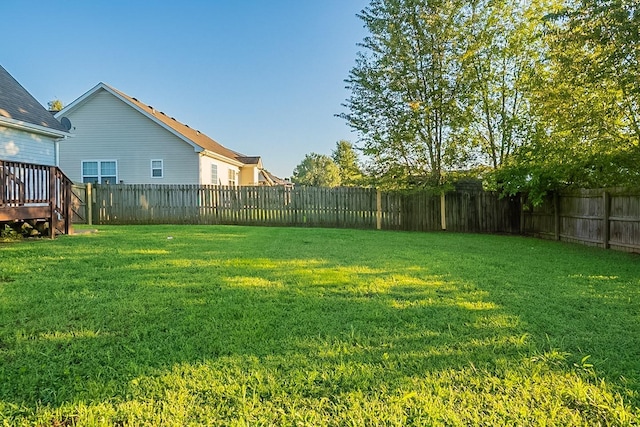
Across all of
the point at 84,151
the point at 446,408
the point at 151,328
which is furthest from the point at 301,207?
the point at 446,408

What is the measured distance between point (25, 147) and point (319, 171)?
145 feet

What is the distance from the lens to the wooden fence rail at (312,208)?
44.2ft

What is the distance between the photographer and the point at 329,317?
332cm

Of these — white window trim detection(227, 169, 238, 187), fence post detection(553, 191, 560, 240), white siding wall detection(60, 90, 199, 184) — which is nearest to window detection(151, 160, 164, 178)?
white siding wall detection(60, 90, 199, 184)

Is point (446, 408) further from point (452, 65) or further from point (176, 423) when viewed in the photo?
point (452, 65)

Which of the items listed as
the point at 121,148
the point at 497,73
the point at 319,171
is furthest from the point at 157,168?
the point at 319,171

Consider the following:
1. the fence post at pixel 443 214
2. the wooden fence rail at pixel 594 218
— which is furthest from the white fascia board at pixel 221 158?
the wooden fence rail at pixel 594 218

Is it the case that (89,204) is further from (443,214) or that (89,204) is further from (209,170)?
(443,214)

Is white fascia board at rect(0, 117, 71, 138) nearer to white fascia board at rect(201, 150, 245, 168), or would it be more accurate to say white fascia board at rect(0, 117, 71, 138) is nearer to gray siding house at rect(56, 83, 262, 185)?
gray siding house at rect(56, 83, 262, 185)

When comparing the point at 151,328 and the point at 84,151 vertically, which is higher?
the point at 84,151

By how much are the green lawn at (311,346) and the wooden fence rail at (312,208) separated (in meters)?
8.24

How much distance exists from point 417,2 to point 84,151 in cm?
1480

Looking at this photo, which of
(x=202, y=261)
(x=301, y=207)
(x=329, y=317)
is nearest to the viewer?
(x=329, y=317)

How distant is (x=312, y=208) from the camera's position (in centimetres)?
1434
